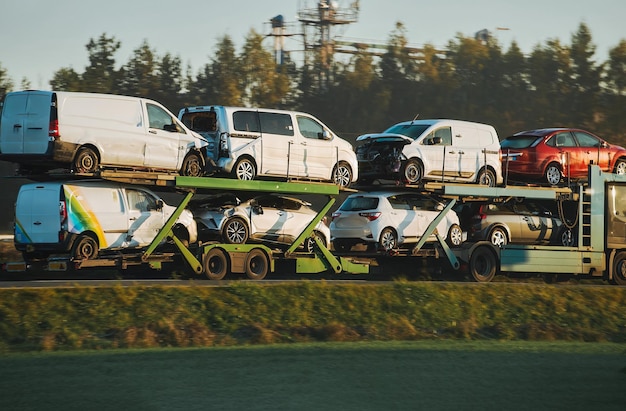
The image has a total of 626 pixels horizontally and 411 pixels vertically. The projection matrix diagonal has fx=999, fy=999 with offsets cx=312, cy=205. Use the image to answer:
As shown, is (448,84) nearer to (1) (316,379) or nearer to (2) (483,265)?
(2) (483,265)

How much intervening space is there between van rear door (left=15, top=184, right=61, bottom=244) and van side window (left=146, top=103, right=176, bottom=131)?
89.7 inches

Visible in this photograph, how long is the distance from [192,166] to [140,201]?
128cm

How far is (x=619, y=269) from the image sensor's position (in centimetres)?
2422

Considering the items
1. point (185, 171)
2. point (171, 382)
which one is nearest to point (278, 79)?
point (185, 171)

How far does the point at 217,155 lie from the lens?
20297 millimetres

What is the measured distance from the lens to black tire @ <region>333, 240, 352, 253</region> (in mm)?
22984

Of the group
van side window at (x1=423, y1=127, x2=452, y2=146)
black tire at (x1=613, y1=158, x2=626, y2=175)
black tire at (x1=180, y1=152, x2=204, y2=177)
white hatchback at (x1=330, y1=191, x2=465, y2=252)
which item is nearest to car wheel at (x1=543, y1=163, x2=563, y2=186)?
black tire at (x1=613, y1=158, x2=626, y2=175)

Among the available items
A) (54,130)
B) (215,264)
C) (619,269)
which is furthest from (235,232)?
(619,269)

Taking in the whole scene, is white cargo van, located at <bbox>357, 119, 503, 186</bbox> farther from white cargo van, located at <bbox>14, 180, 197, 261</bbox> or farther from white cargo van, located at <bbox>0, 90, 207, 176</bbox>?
white cargo van, located at <bbox>14, 180, 197, 261</bbox>

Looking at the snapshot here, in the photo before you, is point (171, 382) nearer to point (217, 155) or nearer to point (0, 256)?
point (217, 155)

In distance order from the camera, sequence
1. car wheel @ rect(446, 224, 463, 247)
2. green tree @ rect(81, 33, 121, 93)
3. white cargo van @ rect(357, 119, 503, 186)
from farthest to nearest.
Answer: green tree @ rect(81, 33, 121, 93), car wheel @ rect(446, 224, 463, 247), white cargo van @ rect(357, 119, 503, 186)

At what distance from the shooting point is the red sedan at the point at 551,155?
79.6 feet

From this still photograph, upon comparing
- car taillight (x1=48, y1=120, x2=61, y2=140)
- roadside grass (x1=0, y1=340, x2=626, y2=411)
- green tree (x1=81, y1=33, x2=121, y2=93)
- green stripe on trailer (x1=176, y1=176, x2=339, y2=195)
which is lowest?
roadside grass (x1=0, y1=340, x2=626, y2=411)

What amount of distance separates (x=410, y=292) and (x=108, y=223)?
587cm
